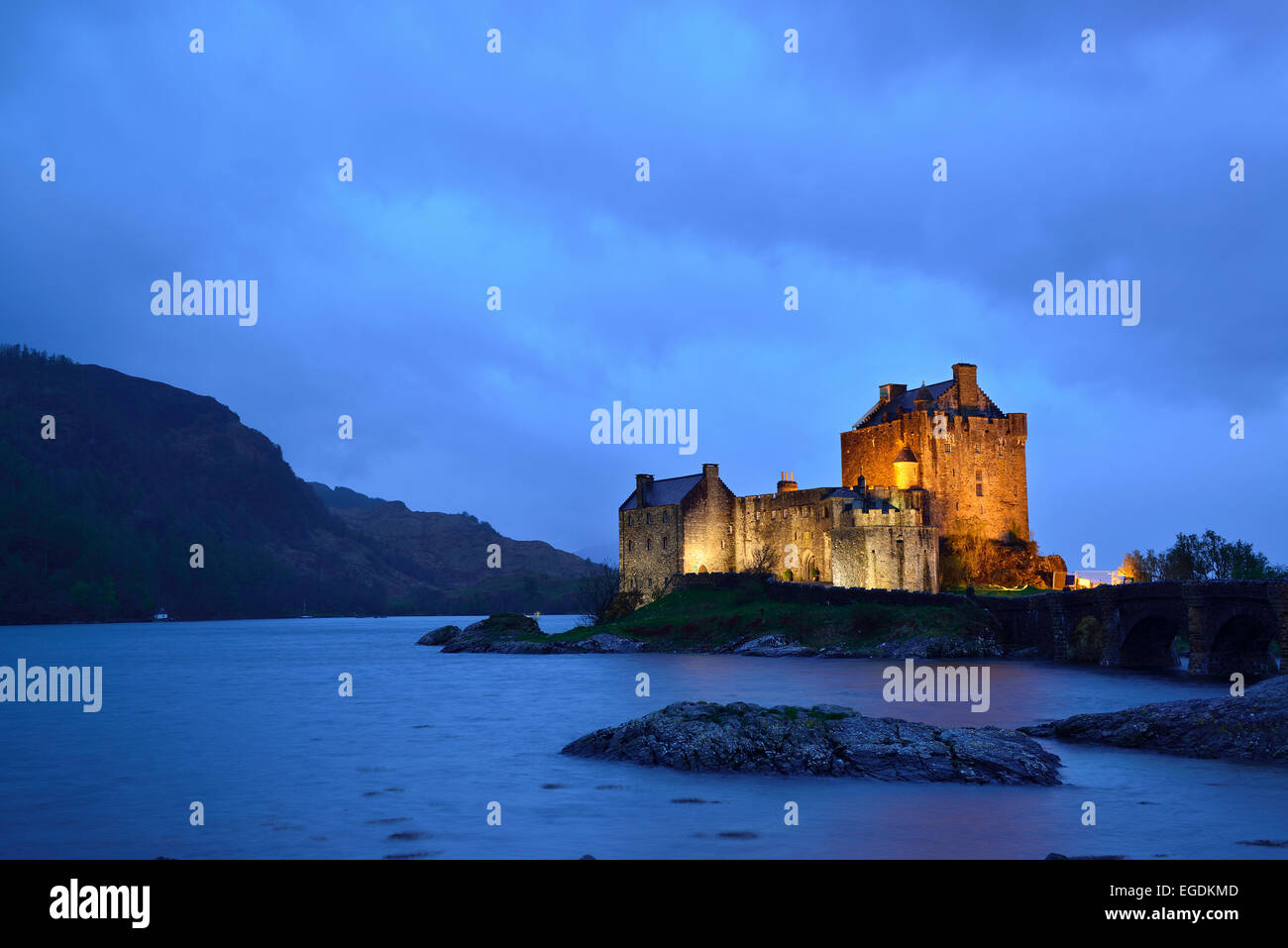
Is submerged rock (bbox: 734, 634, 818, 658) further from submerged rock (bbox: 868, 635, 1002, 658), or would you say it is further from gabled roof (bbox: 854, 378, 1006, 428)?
gabled roof (bbox: 854, 378, 1006, 428)

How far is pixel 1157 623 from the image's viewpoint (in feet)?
186

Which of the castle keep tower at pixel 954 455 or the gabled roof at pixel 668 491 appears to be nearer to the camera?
the castle keep tower at pixel 954 455

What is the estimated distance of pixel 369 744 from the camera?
32.7 meters

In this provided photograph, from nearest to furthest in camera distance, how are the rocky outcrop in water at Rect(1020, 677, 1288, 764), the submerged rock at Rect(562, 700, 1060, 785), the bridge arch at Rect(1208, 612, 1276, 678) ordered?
the submerged rock at Rect(562, 700, 1060, 785), the rocky outcrop in water at Rect(1020, 677, 1288, 764), the bridge arch at Rect(1208, 612, 1276, 678)

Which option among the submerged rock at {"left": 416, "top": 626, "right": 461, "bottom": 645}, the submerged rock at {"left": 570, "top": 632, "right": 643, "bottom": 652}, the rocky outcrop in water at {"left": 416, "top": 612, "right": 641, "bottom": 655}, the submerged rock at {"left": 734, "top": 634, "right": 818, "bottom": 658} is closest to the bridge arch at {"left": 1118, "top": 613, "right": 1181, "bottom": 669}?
the submerged rock at {"left": 734, "top": 634, "right": 818, "bottom": 658}

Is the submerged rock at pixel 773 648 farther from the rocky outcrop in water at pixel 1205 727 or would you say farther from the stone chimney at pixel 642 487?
the rocky outcrop in water at pixel 1205 727

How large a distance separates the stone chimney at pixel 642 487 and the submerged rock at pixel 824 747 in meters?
62.1

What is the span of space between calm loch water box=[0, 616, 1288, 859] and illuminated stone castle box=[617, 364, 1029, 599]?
89.0 feet

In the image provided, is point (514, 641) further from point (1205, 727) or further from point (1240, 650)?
point (1205, 727)

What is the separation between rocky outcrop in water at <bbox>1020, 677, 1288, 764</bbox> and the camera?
24359mm

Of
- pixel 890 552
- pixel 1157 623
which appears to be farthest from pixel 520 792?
pixel 890 552

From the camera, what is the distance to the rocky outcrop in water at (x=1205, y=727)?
79.9 ft

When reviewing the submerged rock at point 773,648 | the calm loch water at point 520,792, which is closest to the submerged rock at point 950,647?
the submerged rock at point 773,648
